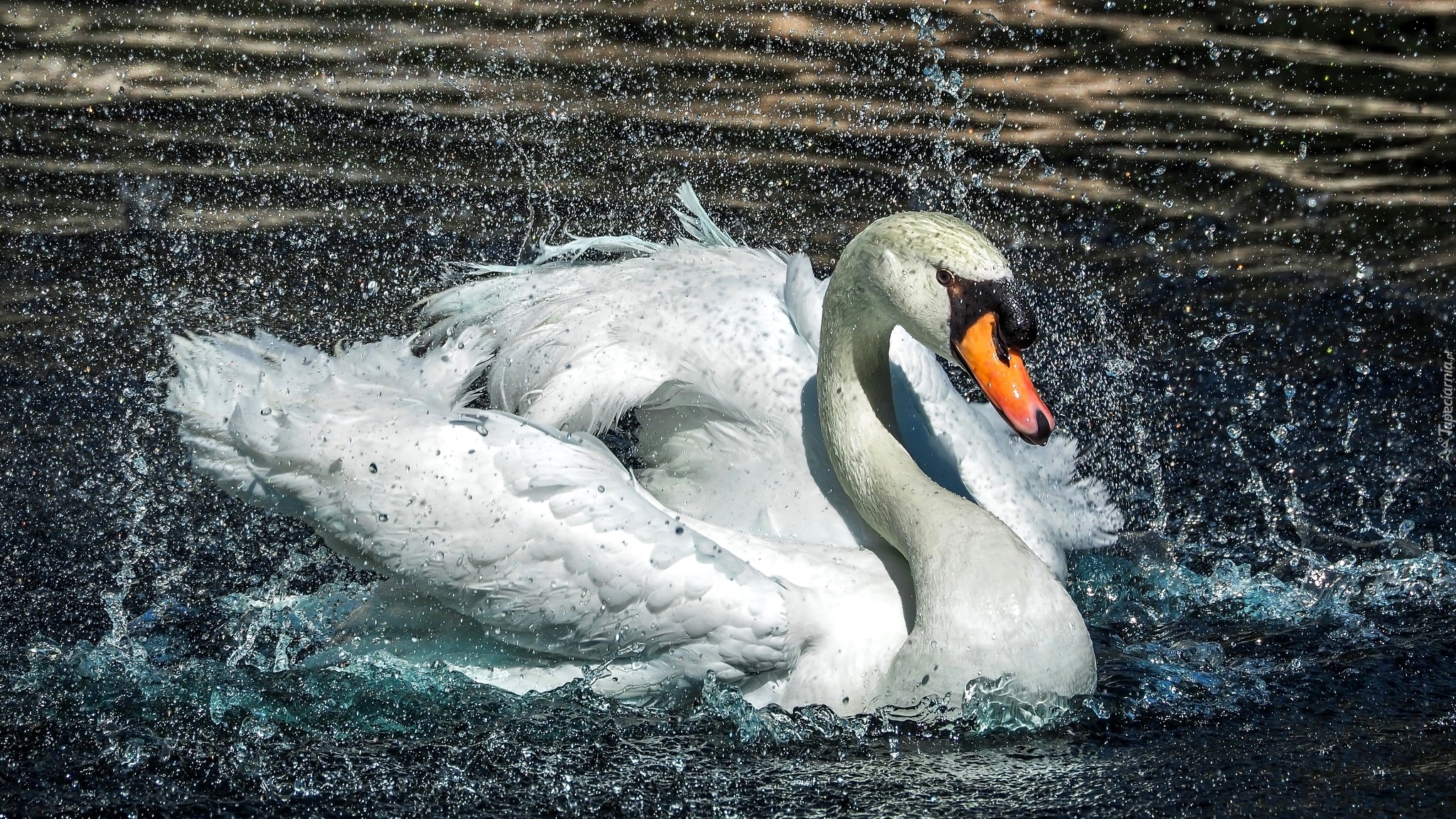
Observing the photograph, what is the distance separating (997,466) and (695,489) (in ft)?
3.02

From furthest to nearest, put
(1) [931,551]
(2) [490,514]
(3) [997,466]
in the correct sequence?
(3) [997,466] < (1) [931,551] < (2) [490,514]

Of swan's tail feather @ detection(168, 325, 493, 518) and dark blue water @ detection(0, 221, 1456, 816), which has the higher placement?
swan's tail feather @ detection(168, 325, 493, 518)

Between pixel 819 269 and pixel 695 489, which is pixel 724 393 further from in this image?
pixel 819 269

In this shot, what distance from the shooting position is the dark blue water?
3.67 meters

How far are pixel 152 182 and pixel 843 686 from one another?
217 inches

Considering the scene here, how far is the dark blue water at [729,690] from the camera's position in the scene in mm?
3670

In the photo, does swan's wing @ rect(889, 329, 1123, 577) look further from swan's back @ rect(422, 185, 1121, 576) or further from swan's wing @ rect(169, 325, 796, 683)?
swan's wing @ rect(169, 325, 796, 683)

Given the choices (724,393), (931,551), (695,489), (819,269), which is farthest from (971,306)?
(819,269)

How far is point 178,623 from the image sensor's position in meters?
4.57

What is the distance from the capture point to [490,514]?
12.4ft

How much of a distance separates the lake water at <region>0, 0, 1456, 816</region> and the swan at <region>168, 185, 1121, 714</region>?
21cm

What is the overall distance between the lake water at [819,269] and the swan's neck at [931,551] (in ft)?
0.69

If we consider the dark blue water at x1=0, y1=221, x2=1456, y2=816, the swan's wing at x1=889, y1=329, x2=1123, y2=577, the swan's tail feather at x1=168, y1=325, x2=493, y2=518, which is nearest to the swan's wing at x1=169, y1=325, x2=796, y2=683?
the swan's tail feather at x1=168, y1=325, x2=493, y2=518

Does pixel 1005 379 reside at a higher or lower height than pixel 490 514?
higher
